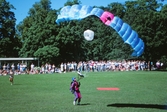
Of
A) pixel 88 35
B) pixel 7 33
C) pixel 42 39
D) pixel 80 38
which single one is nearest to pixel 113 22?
pixel 88 35

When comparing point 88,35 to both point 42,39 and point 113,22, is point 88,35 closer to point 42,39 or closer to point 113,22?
point 113,22

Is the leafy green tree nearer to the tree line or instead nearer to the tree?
the tree line

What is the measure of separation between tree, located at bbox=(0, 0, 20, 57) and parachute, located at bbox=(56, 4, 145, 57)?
2051 inches

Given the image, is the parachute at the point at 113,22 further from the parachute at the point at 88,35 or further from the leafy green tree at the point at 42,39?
the leafy green tree at the point at 42,39

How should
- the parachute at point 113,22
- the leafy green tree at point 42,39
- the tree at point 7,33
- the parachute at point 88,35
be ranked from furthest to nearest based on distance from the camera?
the tree at point 7,33 < the leafy green tree at point 42,39 < the parachute at point 88,35 < the parachute at point 113,22

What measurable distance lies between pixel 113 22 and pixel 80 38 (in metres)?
45.2

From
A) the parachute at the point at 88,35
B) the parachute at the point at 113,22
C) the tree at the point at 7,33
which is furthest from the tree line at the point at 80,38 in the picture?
the parachute at the point at 113,22

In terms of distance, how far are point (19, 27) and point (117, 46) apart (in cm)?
3436

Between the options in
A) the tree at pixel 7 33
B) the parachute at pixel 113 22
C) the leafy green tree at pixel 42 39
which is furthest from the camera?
the tree at pixel 7 33

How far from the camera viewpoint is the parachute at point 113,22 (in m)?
12.7

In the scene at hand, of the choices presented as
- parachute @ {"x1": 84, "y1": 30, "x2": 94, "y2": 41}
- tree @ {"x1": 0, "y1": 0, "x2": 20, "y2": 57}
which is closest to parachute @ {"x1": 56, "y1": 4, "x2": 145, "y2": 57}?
parachute @ {"x1": 84, "y1": 30, "x2": 94, "y2": 41}

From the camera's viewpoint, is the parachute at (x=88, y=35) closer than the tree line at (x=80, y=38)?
Yes

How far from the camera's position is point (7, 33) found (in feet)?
215

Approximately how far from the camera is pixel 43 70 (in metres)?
45.1
